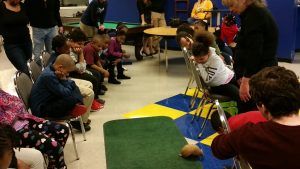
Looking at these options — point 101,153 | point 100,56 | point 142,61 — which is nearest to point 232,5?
point 101,153

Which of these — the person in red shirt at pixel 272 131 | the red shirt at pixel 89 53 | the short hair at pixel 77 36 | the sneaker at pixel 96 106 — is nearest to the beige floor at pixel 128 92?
the sneaker at pixel 96 106

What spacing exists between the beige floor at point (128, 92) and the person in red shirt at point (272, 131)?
1.77 m

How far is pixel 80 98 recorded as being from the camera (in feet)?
10.5

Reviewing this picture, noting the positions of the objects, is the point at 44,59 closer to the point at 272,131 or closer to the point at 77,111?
the point at 77,111

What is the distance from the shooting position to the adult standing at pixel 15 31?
3.82 metres

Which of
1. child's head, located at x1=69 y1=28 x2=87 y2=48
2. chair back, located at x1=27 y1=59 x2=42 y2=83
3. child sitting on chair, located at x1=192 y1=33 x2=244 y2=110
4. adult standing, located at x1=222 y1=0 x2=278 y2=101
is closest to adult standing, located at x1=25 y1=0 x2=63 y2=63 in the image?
child's head, located at x1=69 y1=28 x2=87 y2=48

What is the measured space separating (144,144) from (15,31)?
2010 millimetres

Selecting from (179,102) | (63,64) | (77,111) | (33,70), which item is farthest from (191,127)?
(33,70)

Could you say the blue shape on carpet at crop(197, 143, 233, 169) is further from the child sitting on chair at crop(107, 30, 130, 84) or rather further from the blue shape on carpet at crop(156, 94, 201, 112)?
the child sitting on chair at crop(107, 30, 130, 84)

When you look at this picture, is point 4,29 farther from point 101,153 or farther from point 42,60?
point 101,153

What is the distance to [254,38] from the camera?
2533mm

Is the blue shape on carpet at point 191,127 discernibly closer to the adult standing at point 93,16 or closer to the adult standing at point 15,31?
the adult standing at point 15,31

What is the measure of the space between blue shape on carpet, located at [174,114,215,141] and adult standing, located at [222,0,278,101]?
969 millimetres

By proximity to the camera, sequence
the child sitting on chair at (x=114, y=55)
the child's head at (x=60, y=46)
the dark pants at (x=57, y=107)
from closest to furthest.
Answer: the dark pants at (x=57, y=107) → the child's head at (x=60, y=46) → the child sitting on chair at (x=114, y=55)
